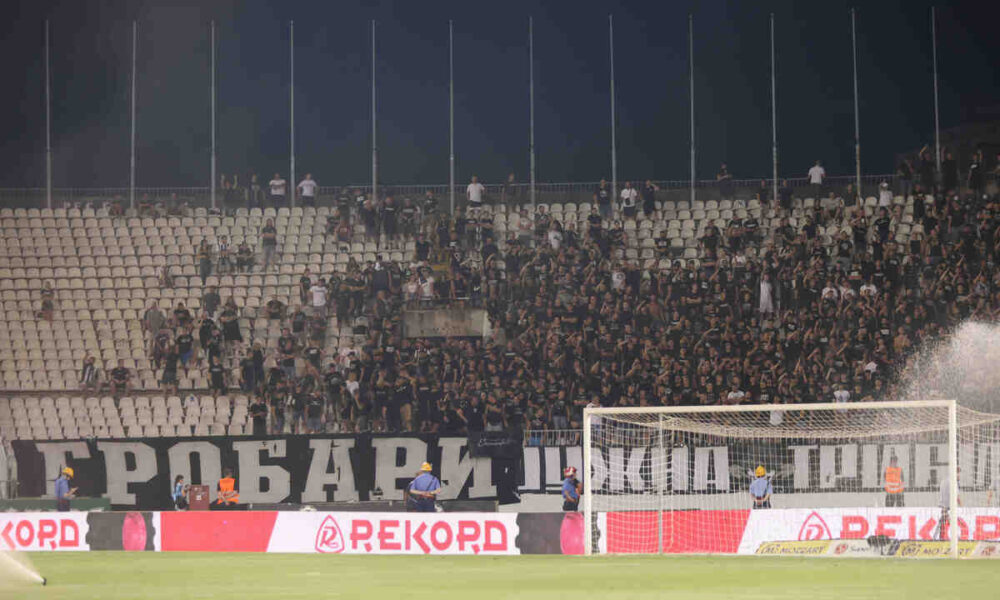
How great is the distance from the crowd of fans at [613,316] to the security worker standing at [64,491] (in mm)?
4231

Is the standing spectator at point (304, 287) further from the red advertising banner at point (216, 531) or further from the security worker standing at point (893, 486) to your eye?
the security worker standing at point (893, 486)

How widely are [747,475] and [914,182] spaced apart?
13.3 m

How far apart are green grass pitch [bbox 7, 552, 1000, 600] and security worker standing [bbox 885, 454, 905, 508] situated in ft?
17.7

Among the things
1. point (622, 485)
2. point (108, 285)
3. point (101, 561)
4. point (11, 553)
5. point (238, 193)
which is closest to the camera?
point (101, 561)

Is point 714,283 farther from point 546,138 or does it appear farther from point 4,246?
point 4,246

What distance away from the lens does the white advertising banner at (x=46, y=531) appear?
1000 inches

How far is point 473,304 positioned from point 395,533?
38.7ft

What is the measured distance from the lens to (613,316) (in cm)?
3272

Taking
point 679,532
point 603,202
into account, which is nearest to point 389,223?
point 603,202

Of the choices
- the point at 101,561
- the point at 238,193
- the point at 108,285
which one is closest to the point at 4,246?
the point at 108,285

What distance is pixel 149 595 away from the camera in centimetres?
1591

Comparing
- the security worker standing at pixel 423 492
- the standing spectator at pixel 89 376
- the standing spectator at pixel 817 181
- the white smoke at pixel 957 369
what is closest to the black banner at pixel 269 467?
the security worker standing at pixel 423 492

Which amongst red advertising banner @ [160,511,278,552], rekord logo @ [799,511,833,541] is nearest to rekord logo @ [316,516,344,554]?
red advertising banner @ [160,511,278,552]

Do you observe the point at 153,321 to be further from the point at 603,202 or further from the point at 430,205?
the point at 603,202
